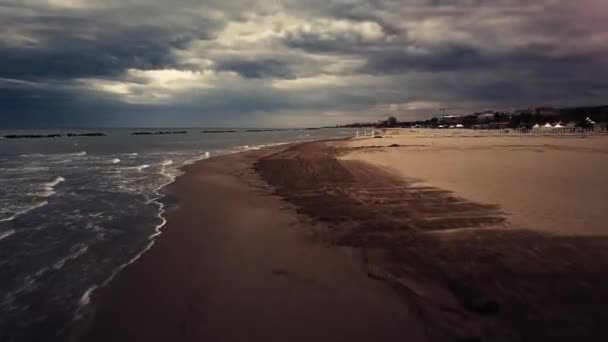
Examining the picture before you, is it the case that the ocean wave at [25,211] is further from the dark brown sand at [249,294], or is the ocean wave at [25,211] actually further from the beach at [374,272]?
the dark brown sand at [249,294]

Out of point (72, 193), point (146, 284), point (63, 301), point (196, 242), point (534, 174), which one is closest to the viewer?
point (63, 301)

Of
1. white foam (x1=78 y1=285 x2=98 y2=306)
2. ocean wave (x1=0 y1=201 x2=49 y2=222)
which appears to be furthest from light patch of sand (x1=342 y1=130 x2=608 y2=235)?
ocean wave (x1=0 y1=201 x2=49 y2=222)

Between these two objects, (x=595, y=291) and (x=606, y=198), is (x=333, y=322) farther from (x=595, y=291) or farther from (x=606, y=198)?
(x=606, y=198)

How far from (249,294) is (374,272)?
2281mm

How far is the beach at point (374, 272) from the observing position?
5535mm

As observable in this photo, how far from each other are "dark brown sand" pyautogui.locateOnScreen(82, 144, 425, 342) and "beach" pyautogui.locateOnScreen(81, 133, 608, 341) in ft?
0.09

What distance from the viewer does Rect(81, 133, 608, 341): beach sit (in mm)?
5535

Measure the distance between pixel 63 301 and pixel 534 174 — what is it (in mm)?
19526

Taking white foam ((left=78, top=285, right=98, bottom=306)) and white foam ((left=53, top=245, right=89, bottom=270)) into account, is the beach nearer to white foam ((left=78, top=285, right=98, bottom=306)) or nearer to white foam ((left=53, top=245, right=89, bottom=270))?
white foam ((left=78, top=285, right=98, bottom=306))

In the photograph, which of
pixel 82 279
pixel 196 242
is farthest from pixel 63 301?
pixel 196 242

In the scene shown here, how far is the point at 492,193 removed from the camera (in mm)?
14641

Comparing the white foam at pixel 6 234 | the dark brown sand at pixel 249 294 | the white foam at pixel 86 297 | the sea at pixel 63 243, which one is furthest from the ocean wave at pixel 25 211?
the white foam at pixel 86 297

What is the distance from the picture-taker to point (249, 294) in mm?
6805

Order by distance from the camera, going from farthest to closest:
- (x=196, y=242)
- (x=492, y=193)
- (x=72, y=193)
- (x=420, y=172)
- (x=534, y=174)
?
(x=420, y=172) → (x=534, y=174) → (x=72, y=193) → (x=492, y=193) → (x=196, y=242)
